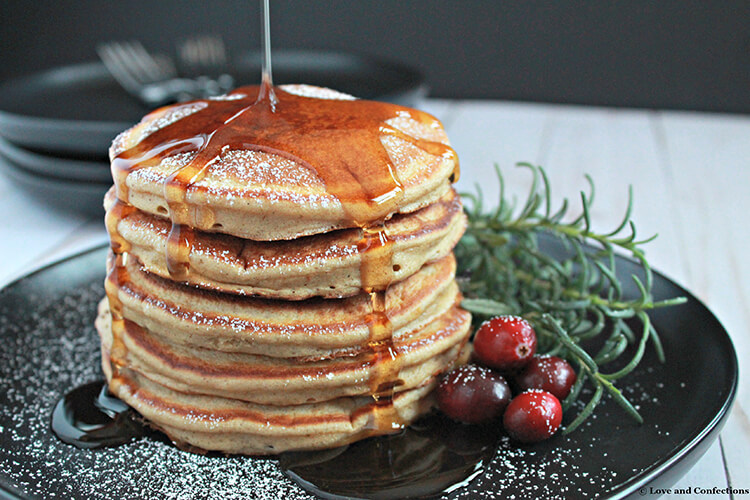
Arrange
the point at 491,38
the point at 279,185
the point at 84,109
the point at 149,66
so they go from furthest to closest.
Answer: the point at 491,38 < the point at 149,66 < the point at 84,109 < the point at 279,185

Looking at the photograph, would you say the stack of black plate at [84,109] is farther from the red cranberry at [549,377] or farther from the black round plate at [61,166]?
the red cranberry at [549,377]

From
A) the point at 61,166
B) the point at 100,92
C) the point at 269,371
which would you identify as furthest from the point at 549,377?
the point at 100,92

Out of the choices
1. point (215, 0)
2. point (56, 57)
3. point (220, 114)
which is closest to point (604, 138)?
point (215, 0)

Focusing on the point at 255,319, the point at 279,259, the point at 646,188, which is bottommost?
the point at 646,188

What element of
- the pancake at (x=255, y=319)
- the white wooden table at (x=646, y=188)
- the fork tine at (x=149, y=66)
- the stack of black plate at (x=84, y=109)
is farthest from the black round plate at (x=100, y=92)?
the pancake at (x=255, y=319)

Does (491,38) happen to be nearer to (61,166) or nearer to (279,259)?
(61,166)

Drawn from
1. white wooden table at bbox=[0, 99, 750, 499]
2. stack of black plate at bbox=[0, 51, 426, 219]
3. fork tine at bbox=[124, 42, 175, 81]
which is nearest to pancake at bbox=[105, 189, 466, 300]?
white wooden table at bbox=[0, 99, 750, 499]

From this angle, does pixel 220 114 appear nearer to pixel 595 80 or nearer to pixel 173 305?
pixel 173 305
